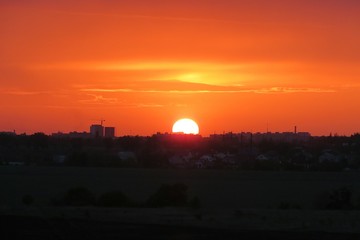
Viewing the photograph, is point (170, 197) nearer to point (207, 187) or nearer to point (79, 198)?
point (79, 198)

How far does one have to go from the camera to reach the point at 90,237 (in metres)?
35.4

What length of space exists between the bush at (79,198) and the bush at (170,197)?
12.9ft

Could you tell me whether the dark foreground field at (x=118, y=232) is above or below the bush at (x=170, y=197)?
below

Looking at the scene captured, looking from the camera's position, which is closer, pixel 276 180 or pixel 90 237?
pixel 90 237

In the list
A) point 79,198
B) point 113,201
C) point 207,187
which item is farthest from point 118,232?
point 207,187

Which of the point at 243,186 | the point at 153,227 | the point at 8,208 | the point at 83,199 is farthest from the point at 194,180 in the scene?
the point at 153,227

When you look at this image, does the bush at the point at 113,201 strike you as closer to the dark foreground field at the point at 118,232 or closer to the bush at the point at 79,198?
the bush at the point at 79,198

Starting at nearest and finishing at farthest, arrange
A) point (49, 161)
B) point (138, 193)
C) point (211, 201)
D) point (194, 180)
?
point (211, 201)
point (138, 193)
point (194, 180)
point (49, 161)

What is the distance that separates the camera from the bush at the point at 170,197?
57.7 metres

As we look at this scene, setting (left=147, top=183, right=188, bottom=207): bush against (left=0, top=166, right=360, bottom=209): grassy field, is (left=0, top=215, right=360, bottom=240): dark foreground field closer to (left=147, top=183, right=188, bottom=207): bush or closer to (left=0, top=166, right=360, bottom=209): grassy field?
(left=147, top=183, right=188, bottom=207): bush

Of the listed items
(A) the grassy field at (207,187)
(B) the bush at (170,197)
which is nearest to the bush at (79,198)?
(B) the bush at (170,197)

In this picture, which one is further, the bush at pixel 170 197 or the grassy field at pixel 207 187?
the grassy field at pixel 207 187

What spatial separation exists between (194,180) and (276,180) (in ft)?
36.3

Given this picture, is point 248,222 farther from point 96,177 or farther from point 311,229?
point 96,177
